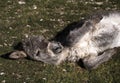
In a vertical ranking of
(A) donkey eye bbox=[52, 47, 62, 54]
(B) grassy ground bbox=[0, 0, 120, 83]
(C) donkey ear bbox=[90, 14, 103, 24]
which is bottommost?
(B) grassy ground bbox=[0, 0, 120, 83]

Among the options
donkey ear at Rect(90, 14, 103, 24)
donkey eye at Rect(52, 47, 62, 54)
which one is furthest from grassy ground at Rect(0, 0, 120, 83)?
donkey ear at Rect(90, 14, 103, 24)

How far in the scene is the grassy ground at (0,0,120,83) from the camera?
40.2 feet

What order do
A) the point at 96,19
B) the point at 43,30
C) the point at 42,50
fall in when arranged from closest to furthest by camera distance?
the point at 42,50 → the point at 96,19 → the point at 43,30

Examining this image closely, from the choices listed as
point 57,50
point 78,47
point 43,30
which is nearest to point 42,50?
point 57,50

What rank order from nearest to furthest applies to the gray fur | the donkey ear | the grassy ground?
the grassy ground, the gray fur, the donkey ear

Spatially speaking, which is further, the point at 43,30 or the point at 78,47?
the point at 43,30

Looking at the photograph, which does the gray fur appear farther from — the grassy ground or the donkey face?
the grassy ground

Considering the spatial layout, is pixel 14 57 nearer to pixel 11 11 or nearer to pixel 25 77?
pixel 25 77

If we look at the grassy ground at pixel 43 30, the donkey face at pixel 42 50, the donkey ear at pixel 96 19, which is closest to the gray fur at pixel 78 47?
the donkey face at pixel 42 50

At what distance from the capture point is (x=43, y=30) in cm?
1501

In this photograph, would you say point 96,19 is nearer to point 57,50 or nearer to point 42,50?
point 57,50

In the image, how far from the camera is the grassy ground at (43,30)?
1224 centimetres

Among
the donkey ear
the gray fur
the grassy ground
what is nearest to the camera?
the grassy ground

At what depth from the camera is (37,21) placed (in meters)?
15.7
